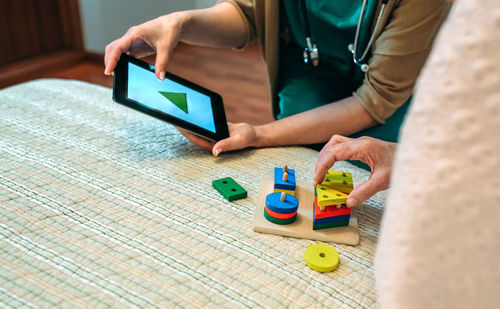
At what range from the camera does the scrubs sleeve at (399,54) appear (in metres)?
0.76

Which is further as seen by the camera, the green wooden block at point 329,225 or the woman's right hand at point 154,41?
the woman's right hand at point 154,41

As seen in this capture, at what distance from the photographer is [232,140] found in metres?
0.74

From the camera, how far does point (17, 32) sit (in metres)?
2.04

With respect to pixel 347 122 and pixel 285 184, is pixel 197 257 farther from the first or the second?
pixel 347 122

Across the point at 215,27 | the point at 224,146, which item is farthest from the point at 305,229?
the point at 215,27

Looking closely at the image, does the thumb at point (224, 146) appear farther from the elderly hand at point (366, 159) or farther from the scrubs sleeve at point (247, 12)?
the scrubs sleeve at point (247, 12)

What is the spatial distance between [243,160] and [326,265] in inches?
11.8

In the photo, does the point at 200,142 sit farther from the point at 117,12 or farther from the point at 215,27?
the point at 117,12

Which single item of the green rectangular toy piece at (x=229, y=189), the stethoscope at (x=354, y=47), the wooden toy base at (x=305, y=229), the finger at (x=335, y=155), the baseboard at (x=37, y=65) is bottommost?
the baseboard at (x=37, y=65)

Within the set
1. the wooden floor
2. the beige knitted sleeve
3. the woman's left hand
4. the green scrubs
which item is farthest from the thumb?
the wooden floor

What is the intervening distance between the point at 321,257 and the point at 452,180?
0.87ft

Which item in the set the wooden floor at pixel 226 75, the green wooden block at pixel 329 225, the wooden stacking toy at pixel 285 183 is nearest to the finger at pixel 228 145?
the wooden stacking toy at pixel 285 183

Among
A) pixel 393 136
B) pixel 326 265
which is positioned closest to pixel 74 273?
pixel 326 265

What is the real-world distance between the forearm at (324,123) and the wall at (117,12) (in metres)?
→ 1.57
